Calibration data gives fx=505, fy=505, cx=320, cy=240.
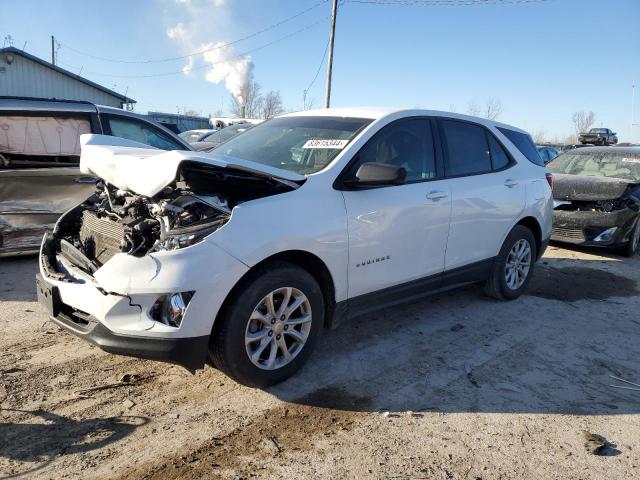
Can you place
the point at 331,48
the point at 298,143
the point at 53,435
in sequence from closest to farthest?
the point at 53,435 < the point at 298,143 < the point at 331,48

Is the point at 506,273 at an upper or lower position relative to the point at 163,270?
lower

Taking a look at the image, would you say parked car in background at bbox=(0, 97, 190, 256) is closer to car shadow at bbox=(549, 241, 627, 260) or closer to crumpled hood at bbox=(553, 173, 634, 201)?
crumpled hood at bbox=(553, 173, 634, 201)

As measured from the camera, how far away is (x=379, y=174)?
11.0 feet

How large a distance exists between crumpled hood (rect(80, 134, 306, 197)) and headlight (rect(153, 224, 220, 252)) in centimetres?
29

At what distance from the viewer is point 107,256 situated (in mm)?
3256

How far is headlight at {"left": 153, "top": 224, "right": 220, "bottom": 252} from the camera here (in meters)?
2.77

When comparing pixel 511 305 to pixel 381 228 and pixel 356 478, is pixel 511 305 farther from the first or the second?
pixel 356 478

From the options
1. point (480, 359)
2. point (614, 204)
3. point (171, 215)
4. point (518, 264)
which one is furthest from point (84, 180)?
point (614, 204)

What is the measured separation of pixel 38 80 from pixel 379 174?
22720 millimetres

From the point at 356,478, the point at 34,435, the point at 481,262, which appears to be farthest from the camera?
the point at 481,262

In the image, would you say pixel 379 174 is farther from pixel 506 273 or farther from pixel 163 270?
pixel 506 273

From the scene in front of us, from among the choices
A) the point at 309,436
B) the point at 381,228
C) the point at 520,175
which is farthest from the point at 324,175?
the point at 520,175

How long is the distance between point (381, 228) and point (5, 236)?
174 inches

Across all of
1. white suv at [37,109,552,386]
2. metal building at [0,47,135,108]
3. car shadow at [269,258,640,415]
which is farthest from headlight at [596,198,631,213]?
metal building at [0,47,135,108]
